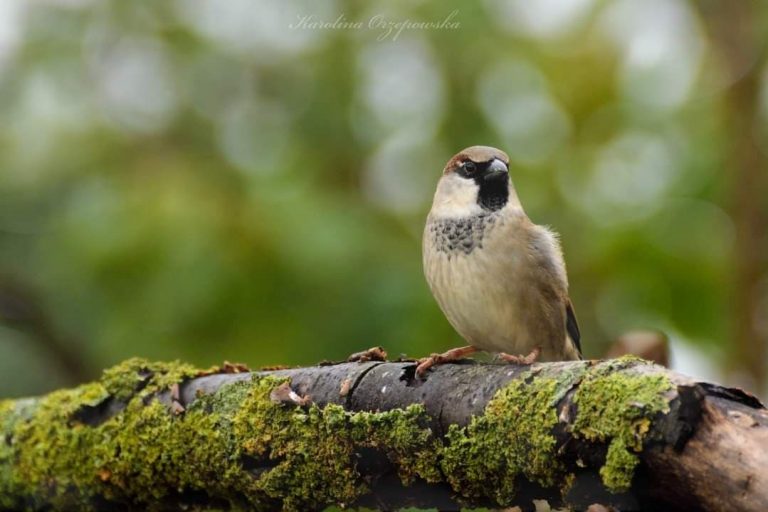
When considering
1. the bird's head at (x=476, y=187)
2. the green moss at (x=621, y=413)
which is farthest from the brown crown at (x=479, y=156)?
the green moss at (x=621, y=413)

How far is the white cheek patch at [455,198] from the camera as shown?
3.42m

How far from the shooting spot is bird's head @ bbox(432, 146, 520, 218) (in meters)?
3.43

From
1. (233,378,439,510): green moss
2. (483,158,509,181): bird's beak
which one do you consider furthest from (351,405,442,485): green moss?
(483,158,509,181): bird's beak

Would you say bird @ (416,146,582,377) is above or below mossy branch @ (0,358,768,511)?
above

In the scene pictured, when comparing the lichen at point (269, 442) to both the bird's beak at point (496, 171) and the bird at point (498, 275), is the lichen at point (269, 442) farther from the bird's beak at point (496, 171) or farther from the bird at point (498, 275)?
the bird's beak at point (496, 171)

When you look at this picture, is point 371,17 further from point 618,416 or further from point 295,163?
point 618,416


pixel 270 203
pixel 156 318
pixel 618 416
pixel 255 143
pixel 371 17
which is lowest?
pixel 618 416

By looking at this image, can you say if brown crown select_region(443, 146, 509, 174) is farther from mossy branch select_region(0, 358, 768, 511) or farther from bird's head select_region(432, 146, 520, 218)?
mossy branch select_region(0, 358, 768, 511)

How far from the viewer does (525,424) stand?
198 cm

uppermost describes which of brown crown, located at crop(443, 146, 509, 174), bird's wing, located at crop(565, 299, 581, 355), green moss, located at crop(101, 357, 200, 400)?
brown crown, located at crop(443, 146, 509, 174)

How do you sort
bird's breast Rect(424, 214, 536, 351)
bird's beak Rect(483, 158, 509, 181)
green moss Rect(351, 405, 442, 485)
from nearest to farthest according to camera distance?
green moss Rect(351, 405, 442, 485), bird's breast Rect(424, 214, 536, 351), bird's beak Rect(483, 158, 509, 181)

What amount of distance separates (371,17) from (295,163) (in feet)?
3.18

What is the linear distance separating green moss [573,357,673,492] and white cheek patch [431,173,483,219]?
1.58m

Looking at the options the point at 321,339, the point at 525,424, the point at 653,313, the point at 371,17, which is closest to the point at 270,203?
the point at 321,339
